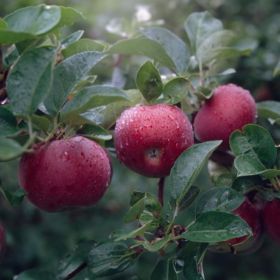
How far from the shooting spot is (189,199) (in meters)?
0.93

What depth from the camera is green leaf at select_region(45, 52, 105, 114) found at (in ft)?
2.68

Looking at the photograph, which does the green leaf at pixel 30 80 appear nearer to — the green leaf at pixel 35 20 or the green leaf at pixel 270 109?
the green leaf at pixel 35 20

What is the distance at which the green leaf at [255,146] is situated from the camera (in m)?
0.88

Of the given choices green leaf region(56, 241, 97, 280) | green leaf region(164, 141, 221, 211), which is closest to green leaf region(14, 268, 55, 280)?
green leaf region(56, 241, 97, 280)

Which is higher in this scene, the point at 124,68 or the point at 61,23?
the point at 61,23

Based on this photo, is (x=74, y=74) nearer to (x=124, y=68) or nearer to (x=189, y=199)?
(x=189, y=199)

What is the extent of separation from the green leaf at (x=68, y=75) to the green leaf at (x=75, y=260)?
0.29 metres

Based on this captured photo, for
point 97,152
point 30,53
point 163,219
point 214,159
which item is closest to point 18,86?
point 30,53

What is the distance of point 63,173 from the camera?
803 millimetres

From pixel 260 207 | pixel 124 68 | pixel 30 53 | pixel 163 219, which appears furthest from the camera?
pixel 124 68

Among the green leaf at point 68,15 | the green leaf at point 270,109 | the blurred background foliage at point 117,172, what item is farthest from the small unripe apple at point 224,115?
the blurred background foliage at point 117,172

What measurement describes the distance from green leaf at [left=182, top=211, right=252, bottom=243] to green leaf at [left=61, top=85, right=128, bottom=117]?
0.20 metres

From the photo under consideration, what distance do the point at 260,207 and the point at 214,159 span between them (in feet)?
0.45

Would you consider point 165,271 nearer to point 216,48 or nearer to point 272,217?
point 272,217
